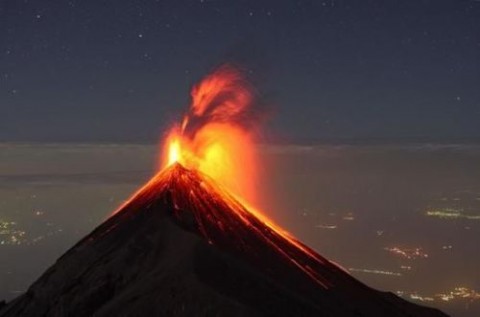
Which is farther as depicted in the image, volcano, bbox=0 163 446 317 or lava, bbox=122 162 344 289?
lava, bbox=122 162 344 289

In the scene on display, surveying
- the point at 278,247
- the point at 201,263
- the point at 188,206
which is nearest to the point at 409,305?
the point at 278,247

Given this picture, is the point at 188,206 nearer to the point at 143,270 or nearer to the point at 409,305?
the point at 143,270

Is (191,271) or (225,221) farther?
(225,221)

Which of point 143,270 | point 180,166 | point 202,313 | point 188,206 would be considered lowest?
point 202,313

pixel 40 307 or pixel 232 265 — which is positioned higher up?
pixel 232 265

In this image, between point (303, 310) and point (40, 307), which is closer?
point (303, 310)

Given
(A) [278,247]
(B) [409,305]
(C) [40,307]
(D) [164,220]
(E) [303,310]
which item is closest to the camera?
(E) [303,310]

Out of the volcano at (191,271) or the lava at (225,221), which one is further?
the lava at (225,221)

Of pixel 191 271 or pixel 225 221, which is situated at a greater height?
pixel 225 221
